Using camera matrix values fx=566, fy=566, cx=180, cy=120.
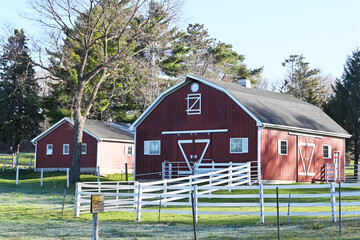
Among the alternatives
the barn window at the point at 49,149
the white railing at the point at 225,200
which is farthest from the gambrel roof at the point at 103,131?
the white railing at the point at 225,200

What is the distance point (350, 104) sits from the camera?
142 ft

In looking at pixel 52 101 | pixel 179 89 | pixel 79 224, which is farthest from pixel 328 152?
pixel 52 101

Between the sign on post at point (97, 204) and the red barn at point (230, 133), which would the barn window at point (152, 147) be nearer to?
the red barn at point (230, 133)

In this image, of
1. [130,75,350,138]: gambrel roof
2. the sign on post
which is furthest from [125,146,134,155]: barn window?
the sign on post

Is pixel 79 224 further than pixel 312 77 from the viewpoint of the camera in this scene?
No

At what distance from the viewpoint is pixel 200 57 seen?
65.1 metres

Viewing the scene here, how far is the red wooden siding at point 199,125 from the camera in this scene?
3188 cm

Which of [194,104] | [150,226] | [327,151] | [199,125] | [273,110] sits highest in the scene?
[194,104]

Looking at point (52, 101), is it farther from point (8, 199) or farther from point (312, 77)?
point (312, 77)

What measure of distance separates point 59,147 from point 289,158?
2199 centimetres

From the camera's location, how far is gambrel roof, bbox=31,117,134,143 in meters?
45.7

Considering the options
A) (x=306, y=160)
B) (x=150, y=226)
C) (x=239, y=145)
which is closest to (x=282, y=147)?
(x=239, y=145)

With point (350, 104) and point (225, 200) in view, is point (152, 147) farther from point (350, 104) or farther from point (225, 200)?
point (350, 104)

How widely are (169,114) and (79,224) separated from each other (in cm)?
1685
